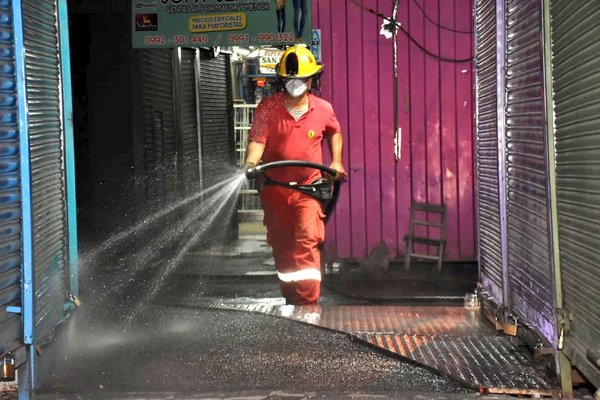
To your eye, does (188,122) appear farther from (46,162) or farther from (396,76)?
(46,162)

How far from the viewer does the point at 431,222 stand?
10234 mm

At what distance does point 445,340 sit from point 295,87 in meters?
3.16

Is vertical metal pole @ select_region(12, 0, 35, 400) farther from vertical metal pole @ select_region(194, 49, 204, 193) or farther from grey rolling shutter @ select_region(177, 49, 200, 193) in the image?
vertical metal pole @ select_region(194, 49, 204, 193)

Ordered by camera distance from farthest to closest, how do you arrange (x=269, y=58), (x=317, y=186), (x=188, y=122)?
(x=269, y=58)
(x=188, y=122)
(x=317, y=186)

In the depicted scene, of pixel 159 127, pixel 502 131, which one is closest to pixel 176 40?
pixel 159 127

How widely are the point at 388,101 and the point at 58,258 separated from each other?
6.26 meters

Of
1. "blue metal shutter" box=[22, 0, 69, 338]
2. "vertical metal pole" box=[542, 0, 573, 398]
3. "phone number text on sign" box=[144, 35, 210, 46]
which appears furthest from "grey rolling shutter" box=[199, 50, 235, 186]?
"vertical metal pole" box=[542, 0, 573, 398]

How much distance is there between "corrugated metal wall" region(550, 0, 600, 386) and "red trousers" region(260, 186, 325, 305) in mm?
3226

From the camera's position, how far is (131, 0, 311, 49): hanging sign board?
30.6 ft

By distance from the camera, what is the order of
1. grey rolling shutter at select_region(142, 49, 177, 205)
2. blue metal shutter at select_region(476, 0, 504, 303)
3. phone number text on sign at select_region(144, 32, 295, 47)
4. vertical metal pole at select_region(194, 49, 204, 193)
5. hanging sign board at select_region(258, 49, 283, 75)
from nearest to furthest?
blue metal shutter at select_region(476, 0, 504, 303)
phone number text on sign at select_region(144, 32, 295, 47)
grey rolling shutter at select_region(142, 49, 177, 205)
vertical metal pole at select_region(194, 49, 204, 193)
hanging sign board at select_region(258, 49, 283, 75)

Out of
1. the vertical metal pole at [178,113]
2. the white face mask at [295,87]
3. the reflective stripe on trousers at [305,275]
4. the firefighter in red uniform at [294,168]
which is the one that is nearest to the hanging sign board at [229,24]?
the vertical metal pole at [178,113]

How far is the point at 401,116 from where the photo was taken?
1023 cm

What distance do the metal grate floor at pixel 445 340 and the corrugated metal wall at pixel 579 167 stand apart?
0.50 meters

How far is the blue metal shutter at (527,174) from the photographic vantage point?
4328 mm
